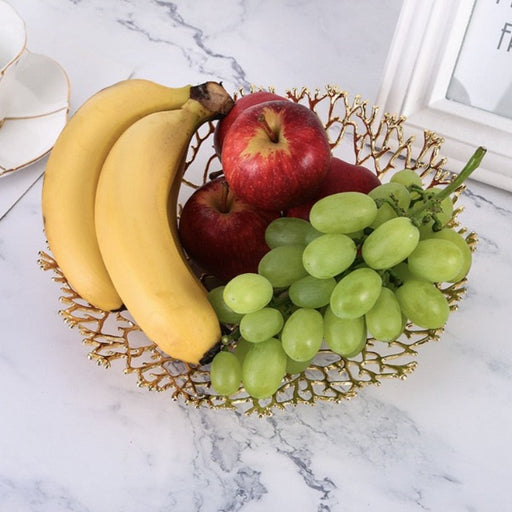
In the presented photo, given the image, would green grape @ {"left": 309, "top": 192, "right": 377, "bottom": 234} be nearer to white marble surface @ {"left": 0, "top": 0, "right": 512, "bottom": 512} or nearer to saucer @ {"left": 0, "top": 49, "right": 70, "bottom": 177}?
white marble surface @ {"left": 0, "top": 0, "right": 512, "bottom": 512}

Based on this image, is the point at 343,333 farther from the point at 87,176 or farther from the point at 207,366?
the point at 87,176

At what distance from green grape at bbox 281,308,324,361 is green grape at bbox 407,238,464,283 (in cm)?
9

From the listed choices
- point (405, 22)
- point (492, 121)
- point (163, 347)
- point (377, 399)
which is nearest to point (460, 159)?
point (492, 121)

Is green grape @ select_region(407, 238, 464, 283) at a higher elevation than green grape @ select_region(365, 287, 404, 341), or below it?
higher

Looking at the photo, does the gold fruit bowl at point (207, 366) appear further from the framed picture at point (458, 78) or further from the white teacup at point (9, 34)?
the white teacup at point (9, 34)

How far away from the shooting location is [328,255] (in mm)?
562

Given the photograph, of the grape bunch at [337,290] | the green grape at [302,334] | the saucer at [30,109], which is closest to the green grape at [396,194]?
the grape bunch at [337,290]

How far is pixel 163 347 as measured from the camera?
589mm

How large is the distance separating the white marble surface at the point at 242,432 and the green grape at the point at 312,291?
115mm

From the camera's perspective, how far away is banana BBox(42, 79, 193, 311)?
623 millimetres

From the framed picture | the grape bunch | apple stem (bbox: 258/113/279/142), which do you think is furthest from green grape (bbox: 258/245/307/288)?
the framed picture

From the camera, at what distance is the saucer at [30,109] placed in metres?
0.81

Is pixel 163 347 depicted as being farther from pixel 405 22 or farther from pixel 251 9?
pixel 251 9

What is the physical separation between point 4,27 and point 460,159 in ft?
1.67
